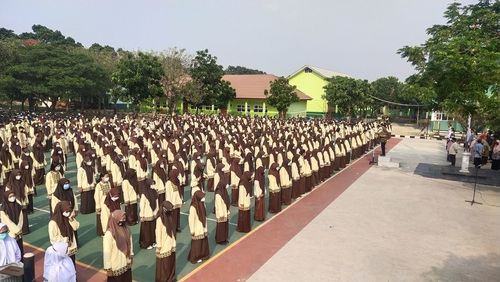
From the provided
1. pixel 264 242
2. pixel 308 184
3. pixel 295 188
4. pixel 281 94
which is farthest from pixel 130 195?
pixel 281 94

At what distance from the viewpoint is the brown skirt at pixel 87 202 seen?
966 cm

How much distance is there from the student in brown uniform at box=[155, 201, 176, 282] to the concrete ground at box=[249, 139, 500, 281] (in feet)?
4.51

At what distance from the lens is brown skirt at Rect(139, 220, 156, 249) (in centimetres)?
767

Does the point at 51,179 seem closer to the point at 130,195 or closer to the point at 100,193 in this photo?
the point at 100,193

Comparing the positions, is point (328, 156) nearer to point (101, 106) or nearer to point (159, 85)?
point (159, 85)

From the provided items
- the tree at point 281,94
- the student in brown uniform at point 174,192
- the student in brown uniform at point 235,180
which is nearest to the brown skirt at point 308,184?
the student in brown uniform at point 235,180

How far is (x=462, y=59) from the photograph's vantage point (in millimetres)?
10781

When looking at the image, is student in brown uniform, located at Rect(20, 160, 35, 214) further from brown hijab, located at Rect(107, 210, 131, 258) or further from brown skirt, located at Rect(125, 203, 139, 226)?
brown hijab, located at Rect(107, 210, 131, 258)

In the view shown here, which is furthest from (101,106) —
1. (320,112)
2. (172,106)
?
(320,112)

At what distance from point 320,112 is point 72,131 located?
88.6ft

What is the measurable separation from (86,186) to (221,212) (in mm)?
3954

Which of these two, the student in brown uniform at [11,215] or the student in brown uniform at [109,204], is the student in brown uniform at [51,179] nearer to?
the student in brown uniform at [11,215]

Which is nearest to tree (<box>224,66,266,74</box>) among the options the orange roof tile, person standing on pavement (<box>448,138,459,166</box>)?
the orange roof tile

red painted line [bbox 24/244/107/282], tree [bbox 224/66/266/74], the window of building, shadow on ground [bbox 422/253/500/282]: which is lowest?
red painted line [bbox 24/244/107/282]
